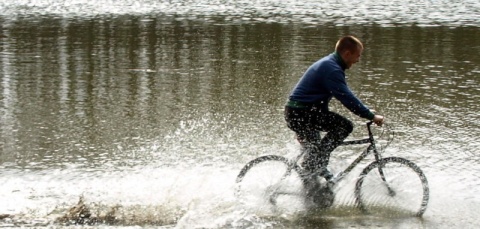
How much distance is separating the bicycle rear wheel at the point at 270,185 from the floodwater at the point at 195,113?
13cm

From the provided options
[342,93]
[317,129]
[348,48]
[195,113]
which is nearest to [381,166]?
[317,129]

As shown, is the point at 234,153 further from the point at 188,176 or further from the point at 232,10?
the point at 232,10

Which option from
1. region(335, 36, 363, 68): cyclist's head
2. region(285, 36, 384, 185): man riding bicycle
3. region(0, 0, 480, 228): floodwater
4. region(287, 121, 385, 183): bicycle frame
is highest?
region(335, 36, 363, 68): cyclist's head

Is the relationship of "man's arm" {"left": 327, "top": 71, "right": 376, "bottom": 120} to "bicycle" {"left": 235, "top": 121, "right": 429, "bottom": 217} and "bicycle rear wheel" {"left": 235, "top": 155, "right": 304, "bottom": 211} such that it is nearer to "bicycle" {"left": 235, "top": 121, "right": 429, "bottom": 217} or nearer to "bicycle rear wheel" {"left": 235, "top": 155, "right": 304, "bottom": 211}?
"bicycle" {"left": 235, "top": 121, "right": 429, "bottom": 217}

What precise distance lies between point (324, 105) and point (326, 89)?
19 centimetres

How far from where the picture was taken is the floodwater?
7.20 m

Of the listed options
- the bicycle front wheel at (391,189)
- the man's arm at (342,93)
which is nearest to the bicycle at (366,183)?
the bicycle front wheel at (391,189)

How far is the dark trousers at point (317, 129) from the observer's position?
6938mm

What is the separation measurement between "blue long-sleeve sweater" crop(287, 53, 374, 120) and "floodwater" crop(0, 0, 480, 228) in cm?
63

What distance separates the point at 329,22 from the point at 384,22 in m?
1.71

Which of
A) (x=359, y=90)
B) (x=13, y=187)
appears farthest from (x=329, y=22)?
(x=13, y=187)

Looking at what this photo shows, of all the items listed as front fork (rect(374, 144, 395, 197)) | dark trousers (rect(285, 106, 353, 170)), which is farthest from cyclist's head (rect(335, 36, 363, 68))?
front fork (rect(374, 144, 395, 197))

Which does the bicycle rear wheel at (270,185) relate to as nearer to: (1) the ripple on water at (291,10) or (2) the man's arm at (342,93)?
(2) the man's arm at (342,93)

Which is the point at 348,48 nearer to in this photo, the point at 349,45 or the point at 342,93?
the point at 349,45
